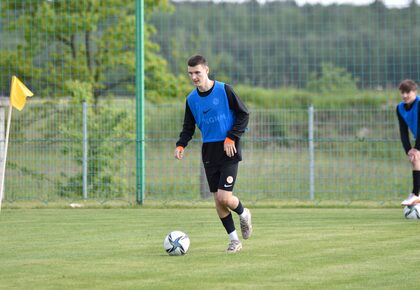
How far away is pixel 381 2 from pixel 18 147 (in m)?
Answer: 8.76

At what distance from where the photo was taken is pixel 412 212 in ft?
41.3

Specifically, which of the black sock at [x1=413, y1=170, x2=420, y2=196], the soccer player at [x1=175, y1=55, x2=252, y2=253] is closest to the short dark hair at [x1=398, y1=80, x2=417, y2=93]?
the black sock at [x1=413, y1=170, x2=420, y2=196]

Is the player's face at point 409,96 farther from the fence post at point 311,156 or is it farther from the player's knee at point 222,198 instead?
the player's knee at point 222,198

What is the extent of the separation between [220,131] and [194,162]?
7.56 meters

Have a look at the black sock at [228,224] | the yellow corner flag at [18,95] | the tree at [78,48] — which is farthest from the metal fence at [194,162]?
the black sock at [228,224]

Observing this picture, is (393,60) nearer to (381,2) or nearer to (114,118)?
(381,2)

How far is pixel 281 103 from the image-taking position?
24938mm

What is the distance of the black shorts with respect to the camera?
9.22m

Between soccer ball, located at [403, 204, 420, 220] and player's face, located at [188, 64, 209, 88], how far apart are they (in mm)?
4678

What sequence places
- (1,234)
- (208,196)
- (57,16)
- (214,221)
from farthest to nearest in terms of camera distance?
(57,16) < (208,196) < (214,221) < (1,234)

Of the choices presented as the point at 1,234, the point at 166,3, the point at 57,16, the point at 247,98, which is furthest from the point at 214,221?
the point at 247,98

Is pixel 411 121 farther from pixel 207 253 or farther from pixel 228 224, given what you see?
pixel 207 253

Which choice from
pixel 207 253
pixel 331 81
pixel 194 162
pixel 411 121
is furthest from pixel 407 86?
pixel 331 81

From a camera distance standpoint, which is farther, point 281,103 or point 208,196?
point 281,103
